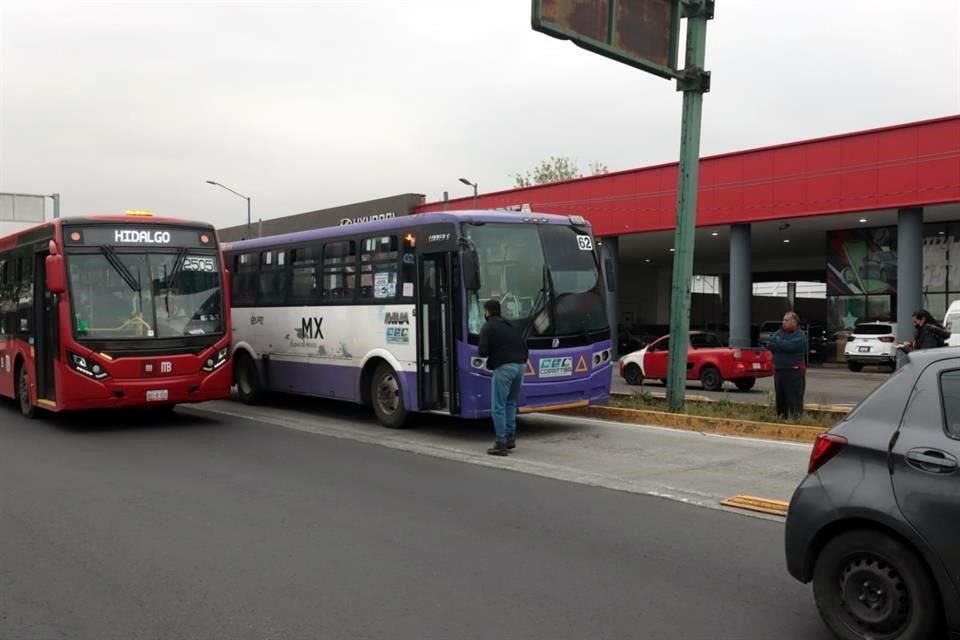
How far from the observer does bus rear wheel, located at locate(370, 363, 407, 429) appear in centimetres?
1239

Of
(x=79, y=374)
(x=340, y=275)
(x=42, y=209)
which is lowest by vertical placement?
(x=79, y=374)

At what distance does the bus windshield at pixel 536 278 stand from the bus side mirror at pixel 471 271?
1.51 ft

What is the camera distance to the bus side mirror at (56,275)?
11.6 metres

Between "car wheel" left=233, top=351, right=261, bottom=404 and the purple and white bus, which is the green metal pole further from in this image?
"car wheel" left=233, top=351, right=261, bottom=404

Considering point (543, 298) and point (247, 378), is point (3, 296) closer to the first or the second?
point (247, 378)

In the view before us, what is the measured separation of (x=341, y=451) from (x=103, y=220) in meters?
5.15

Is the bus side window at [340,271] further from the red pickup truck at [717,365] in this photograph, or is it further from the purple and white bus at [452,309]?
the red pickup truck at [717,365]

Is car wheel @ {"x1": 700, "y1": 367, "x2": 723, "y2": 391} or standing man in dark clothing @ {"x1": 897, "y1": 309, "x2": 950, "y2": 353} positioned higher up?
standing man in dark clothing @ {"x1": 897, "y1": 309, "x2": 950, "y2": 353}

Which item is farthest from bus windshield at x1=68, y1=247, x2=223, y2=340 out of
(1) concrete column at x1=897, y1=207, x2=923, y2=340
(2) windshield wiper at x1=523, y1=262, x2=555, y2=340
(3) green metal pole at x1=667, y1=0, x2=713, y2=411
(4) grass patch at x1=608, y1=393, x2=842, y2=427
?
(1) concrete column at x1=897, y1=207, x2=923, y2=340

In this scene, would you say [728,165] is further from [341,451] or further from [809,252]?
[341,451]

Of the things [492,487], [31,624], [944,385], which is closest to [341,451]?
[492,487]

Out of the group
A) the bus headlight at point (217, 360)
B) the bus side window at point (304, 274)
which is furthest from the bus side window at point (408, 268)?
the bus headlight at point (217, 360)

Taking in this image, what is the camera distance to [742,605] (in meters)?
5.02

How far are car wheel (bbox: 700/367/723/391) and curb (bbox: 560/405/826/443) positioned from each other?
8.61 meters
